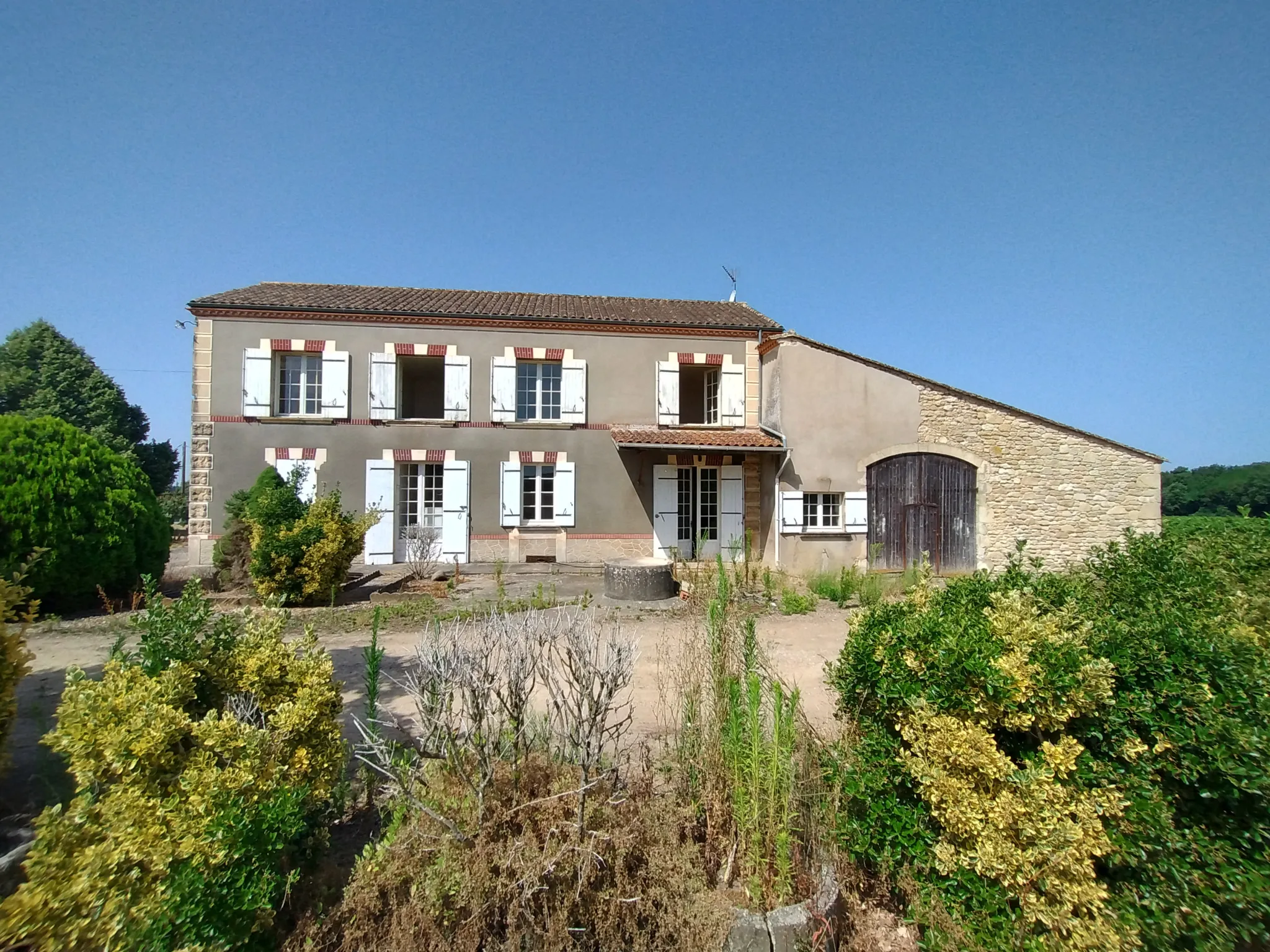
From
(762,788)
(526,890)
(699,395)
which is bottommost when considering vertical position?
(526,890)

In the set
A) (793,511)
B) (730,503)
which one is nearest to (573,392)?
(730,503)

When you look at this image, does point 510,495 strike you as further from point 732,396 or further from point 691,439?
point 732,396

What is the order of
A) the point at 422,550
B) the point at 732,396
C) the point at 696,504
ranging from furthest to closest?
the point at 732,396 < the point at 696,504 < the point at 422,550

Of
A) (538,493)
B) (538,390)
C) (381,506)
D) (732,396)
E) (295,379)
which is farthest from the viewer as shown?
(732,396)

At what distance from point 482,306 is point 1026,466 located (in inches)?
495

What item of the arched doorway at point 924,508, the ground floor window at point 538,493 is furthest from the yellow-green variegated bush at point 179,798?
the arched doorway at point 924,508

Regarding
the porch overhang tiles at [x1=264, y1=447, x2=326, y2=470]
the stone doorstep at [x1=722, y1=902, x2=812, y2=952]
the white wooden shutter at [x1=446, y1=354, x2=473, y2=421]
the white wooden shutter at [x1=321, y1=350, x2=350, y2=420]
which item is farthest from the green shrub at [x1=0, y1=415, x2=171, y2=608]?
the stone doorstep at [x1=722, y1=902, x2=812, y2=952]

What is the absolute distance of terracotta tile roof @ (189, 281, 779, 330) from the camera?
41.2ft

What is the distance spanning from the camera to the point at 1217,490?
37.3 m

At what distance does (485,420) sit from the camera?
42.7 ft

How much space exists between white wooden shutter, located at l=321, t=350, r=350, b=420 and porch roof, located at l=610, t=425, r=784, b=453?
5728 mm

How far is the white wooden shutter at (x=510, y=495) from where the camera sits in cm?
1285

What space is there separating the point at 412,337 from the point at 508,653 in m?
11.9

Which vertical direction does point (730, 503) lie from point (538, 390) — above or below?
below
